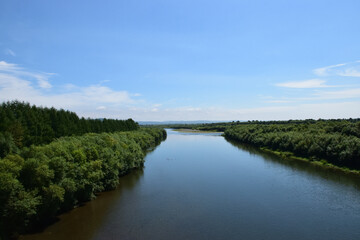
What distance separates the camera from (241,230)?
23.0 meters

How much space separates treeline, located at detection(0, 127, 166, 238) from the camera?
64.7 feet

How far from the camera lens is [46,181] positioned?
886 inches

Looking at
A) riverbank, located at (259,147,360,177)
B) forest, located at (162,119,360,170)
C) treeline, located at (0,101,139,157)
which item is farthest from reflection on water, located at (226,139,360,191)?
treeline, located at (0,101,139,157)

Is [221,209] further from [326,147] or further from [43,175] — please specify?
[326,147]

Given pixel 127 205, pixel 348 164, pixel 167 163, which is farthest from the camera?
pixel 167 163

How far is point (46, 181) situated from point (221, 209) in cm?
1809

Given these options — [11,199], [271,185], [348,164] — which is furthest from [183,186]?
[348,164]

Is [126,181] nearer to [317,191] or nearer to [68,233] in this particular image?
[68,233]

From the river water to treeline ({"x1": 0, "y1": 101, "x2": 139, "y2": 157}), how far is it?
38.7ft

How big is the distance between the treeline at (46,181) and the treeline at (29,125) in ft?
14.8

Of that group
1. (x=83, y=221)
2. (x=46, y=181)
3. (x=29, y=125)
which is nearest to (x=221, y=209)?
(x=83, y=221)

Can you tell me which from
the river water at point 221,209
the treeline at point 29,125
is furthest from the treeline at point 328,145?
the treeline at point 29,125

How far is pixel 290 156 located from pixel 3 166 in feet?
199

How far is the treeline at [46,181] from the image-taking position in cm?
1972
